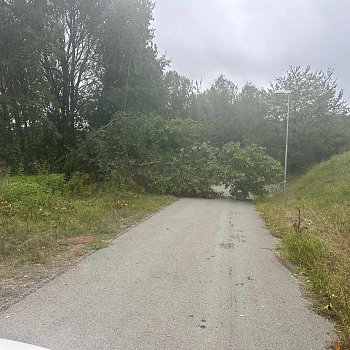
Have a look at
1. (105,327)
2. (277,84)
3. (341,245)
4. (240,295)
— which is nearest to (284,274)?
(240,295)

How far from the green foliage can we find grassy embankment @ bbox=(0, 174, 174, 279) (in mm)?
5574

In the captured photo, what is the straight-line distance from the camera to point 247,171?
1830 centimetres

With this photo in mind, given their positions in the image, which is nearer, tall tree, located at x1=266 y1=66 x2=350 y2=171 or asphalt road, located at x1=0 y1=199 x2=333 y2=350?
asphalt road, located at x1=0 y1=199 x2=333 y2=350

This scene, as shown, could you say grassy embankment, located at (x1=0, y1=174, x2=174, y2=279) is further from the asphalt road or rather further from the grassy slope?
the asphalt road

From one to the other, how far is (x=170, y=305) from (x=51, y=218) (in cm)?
570

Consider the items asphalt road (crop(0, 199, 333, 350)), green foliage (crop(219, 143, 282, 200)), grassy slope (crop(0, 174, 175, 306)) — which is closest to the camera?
asphalt road (crop(0, 199, 333, 350))

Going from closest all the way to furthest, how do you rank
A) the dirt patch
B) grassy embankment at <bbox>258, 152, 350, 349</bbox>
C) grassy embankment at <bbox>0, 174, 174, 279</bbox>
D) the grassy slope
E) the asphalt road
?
the asphalt road → grassy embankment at <bbox>258, 152, 350, 349</bbox> → the grassy slope → grassy embankment at <bbox>0, 174, 174, 279</bbox> → the dirt patch

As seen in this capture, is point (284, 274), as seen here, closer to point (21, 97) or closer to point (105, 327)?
point (105, 327)

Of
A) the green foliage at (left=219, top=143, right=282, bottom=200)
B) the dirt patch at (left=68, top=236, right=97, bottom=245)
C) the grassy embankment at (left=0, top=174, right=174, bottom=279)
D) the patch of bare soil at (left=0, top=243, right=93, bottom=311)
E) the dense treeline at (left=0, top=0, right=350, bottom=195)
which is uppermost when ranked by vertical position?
the dense treeline at (left=0, top=0, right=350, bottom=195)

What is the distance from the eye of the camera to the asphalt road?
337 cm

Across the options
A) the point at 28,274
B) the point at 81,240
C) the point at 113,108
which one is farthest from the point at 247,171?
the point at 28,274

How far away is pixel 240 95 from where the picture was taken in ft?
150

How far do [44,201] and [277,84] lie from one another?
26.3 meters

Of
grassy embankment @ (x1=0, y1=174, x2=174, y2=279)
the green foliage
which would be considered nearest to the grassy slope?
grassy embankment @ (x1=0, y1=174, x2=174, y2=279)
